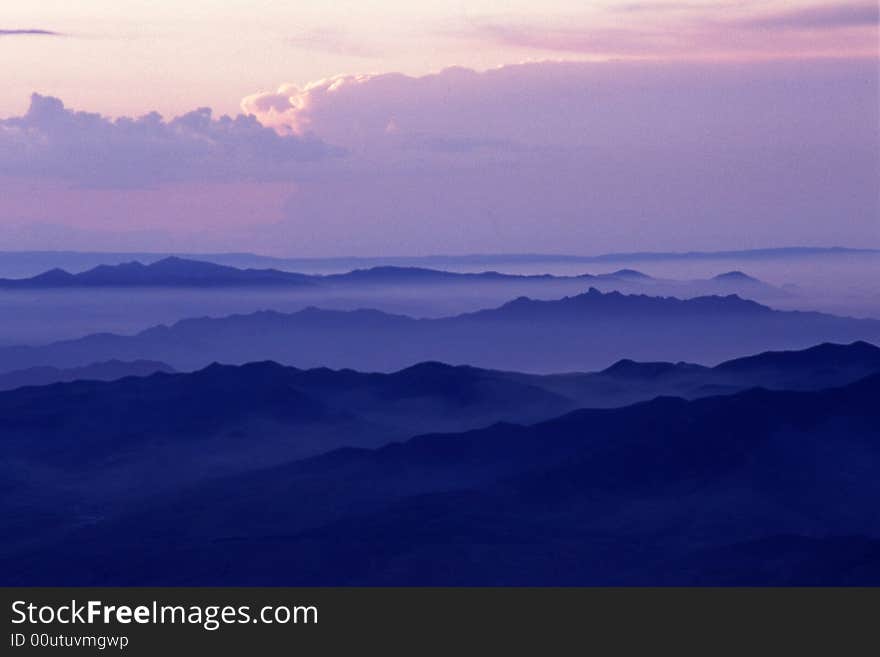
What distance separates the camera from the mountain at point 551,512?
272 feet

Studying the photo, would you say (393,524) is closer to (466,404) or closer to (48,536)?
(48,536)

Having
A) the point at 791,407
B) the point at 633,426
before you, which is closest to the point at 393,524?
the point at 633,426

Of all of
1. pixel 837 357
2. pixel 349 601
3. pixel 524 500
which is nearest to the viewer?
pixel 349 601

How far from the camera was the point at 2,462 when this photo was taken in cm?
14212

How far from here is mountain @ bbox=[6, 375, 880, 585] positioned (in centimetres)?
8294

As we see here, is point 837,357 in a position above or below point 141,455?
above

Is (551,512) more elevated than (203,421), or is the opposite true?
(203,421)

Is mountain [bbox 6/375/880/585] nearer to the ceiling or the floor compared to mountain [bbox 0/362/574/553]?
nearer to the floor

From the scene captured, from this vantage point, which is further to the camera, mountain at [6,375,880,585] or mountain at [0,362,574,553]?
mountain at [0,362,574,553]

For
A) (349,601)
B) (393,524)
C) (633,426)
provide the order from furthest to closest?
1. (633,426)
2. (393,524)
3. (349,601)

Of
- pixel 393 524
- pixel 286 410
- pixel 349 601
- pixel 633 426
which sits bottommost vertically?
pixel 349 601

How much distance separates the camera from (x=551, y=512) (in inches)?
4161

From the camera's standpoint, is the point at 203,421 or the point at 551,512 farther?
the point at 203,421

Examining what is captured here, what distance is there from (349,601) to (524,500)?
6420 centimetres
